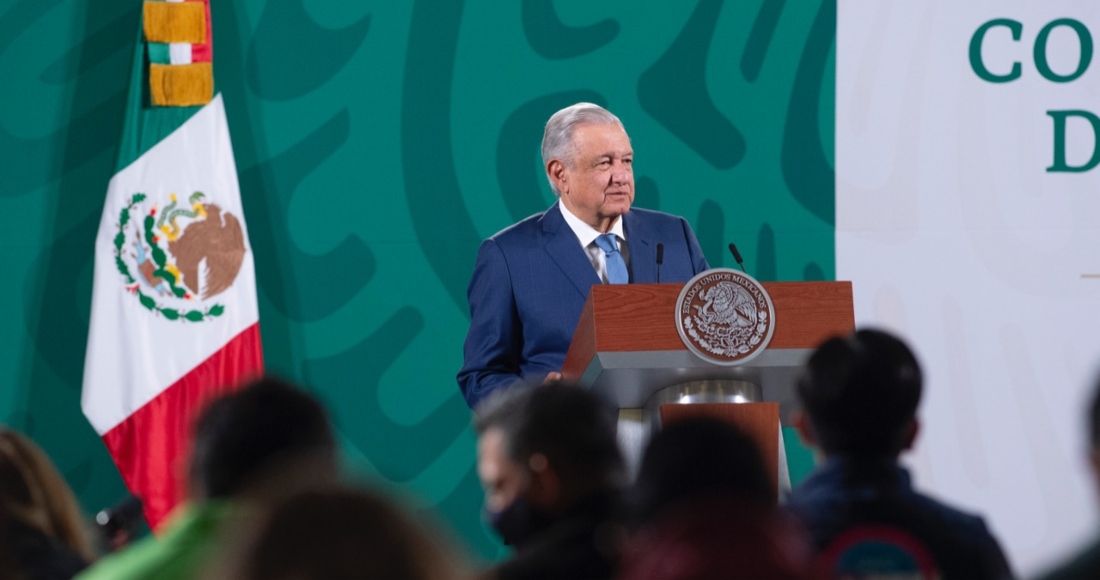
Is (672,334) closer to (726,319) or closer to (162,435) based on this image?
(726,319)

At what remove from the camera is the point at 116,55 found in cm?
550

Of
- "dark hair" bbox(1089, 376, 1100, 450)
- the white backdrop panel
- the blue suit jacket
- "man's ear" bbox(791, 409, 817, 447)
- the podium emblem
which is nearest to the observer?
"dark hair" bbox(1089, 376, 1100, 450)

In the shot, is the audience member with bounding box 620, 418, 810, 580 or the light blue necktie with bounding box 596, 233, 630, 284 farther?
the light blue necktie with bounding box 596, 233, 630, 284

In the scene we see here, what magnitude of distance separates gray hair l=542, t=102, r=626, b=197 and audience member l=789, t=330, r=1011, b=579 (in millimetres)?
2028

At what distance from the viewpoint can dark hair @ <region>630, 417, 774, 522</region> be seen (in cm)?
168

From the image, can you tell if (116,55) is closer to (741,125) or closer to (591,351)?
(741,125)

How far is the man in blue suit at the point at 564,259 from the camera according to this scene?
3.91 meters

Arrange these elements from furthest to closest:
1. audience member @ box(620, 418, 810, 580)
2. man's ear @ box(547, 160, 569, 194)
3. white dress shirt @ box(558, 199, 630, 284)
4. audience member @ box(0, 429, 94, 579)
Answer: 1. man's ear @ box(547, 160, 569, 194)
2. white dress shirt @ box(558, 199, 630, 284)
3. audience member @ box(0, 429, 94, 579)
4. audience member @ box(620, 418, 810, 580)

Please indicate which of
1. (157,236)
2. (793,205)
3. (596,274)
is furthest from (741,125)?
(157,236)

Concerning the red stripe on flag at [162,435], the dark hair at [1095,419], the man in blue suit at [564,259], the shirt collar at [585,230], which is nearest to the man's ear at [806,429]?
the dark hair at [1095,419]

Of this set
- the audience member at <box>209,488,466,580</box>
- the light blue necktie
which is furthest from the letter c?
the audience member at <box>209,488,466,580</box>

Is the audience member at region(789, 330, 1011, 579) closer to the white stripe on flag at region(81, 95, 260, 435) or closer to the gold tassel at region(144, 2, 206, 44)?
the white stripe on flag at region(81, 95, 260, 435)

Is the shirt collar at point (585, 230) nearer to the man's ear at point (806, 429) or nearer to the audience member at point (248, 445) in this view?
the man's ear at point (806, 429)

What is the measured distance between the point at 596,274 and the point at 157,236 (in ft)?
6.91
